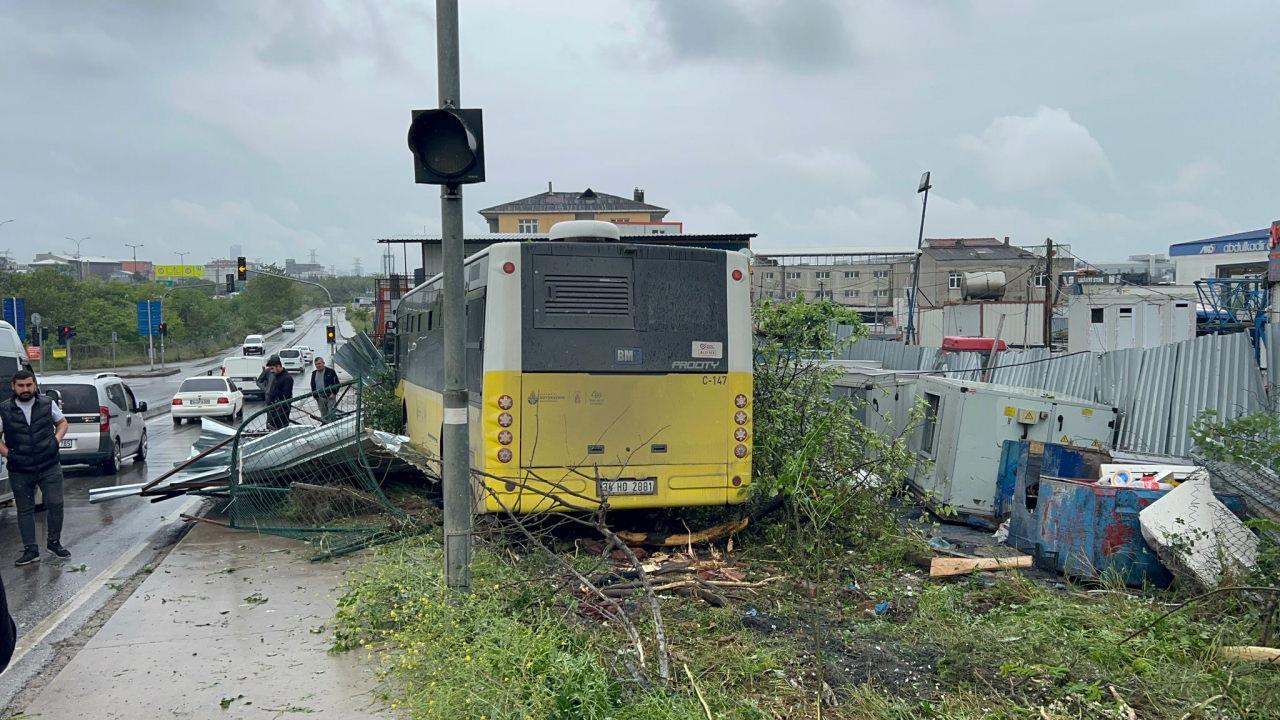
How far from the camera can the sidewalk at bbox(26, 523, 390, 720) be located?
5469 millimetres

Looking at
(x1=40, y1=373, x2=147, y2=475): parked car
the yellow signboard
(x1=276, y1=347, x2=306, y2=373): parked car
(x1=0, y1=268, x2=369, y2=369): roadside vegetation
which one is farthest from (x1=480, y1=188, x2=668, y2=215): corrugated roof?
the yellow signboard

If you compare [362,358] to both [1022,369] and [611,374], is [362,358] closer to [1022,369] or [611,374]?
[611,374]

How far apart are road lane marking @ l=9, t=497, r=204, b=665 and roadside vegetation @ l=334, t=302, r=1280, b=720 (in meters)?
2.15

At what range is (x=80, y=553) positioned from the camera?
10.1m

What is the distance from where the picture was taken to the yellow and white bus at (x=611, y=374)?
331 inches

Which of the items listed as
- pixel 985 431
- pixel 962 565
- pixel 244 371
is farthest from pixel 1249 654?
pixel 244 371

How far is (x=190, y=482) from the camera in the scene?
1112cm

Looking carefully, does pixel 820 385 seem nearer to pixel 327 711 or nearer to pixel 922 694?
pixel 922 694

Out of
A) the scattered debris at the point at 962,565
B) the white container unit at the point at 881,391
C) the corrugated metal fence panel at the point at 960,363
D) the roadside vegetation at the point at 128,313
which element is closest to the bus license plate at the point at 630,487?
the scattered debris at the point at 962,565

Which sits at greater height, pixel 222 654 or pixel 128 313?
pixel 128 313

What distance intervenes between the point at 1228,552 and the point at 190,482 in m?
10.4

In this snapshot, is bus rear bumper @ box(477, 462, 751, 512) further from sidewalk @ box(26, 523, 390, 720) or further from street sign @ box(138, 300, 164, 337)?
street sign @ box(138, 300, 164, 337)

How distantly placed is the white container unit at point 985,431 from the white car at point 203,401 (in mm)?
21257

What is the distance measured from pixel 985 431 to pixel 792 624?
6.96 metres
